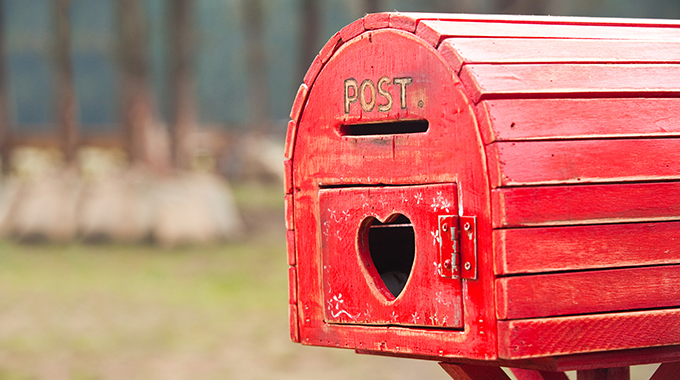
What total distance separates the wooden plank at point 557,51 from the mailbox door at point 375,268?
276 mm

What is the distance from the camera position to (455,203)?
1974mm

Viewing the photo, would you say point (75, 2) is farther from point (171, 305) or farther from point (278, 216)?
point (171, 305)

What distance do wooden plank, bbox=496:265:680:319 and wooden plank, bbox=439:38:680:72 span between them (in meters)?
0.44

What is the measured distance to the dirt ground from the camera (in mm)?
6680

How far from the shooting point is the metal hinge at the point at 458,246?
1927 millimetres

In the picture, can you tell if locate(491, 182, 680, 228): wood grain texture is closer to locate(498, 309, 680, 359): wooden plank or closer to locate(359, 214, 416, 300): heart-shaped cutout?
locate(498, 309, 680, 359): wooden plank

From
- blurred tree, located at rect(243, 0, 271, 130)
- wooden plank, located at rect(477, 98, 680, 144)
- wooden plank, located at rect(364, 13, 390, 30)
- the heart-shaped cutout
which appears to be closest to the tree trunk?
blurred tree, located at rect(243, 0, 271, 130)

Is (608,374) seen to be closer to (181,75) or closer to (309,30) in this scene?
(181,75)

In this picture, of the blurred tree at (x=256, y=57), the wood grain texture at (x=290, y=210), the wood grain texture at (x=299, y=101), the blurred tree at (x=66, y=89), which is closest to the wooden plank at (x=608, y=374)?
the wood grain texture at (x=290, y=210)

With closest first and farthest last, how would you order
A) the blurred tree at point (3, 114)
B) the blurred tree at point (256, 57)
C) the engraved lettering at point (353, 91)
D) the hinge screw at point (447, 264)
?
the hinge screw at point (447, 264) → the engraved lettering at point (353, 91) → the blurred tree at point (3, 114) → the blurred tree at point (256, 57)

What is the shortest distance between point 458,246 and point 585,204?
10.5 inches

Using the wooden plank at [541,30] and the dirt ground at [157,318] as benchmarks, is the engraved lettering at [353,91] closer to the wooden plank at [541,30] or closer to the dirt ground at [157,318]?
the wooden plank at [541,30]

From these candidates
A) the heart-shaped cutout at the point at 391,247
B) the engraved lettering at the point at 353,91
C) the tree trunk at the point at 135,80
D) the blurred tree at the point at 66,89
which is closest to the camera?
the engraved lettering at the point at 353,91

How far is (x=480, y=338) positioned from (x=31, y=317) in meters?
7.01
